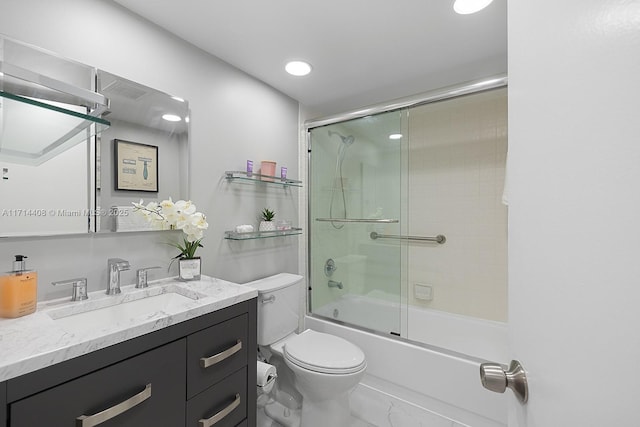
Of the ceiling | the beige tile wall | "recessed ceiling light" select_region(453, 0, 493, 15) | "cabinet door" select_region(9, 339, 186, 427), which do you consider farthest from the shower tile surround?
"cabinet door" select_region(9, 339, 186, 427)

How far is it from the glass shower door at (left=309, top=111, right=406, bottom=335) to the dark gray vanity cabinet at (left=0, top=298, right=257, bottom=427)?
118cm

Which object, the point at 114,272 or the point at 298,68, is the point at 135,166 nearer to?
the point at 114,272

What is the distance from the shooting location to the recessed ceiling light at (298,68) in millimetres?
1834

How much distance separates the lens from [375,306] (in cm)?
224

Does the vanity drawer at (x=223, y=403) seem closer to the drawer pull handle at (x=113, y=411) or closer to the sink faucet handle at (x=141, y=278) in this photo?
the drawer pull handle at (x=113, y=411)

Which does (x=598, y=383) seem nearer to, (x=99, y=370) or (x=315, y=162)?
(x=99, y=370)

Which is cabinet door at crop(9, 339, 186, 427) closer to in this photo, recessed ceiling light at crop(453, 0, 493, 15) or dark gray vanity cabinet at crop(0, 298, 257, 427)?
dark gray vanity cabinet at crop(0, 298, 257, 427)

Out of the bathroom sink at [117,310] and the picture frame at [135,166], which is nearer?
the bathroom sink at [117,310]

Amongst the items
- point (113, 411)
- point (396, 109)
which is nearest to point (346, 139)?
point (396, 109)

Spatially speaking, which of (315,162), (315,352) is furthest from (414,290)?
(315,162)

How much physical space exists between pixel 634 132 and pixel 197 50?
193 cm

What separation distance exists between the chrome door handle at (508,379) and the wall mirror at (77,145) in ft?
4.54

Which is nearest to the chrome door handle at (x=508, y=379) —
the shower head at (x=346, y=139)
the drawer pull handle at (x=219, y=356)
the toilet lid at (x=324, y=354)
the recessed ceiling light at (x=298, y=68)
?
the drawer pull handle at (x=219, y=356)

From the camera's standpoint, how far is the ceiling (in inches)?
52.8
